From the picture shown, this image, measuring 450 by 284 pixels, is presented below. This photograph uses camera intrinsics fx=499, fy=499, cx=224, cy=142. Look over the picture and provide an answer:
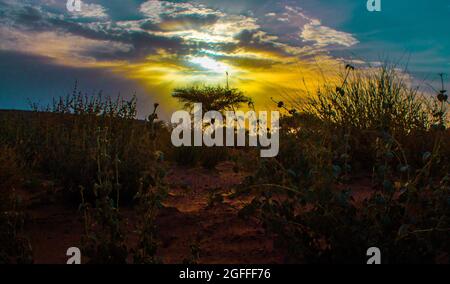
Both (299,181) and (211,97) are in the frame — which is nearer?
(299,181)

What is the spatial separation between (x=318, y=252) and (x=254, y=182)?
62 cm

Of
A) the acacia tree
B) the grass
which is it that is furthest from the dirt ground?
the acacia tree

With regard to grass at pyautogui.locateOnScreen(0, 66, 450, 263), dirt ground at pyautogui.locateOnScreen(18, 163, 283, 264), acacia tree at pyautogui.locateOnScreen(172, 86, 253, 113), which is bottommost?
dirt ground at pyautogui.locateOnScreen(18, 163, 283, 264)

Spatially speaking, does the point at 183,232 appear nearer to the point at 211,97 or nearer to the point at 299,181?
the point at 299,181

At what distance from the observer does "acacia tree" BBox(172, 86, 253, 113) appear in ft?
65.4

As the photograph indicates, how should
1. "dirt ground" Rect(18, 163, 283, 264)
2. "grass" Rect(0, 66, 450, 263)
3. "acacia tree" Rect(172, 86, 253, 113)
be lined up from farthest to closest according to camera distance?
"acacia tree" Rect(172, 86, 253, 113) < "dirt ground" Rect(18, 163, 283, 264) < "grass" Rect(0, 66, 450, 263)

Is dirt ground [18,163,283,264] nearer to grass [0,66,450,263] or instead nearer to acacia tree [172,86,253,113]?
grass [0,66,450,263]

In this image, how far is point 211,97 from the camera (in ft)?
66.0

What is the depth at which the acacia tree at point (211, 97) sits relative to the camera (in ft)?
65.4

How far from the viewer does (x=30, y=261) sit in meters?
2.70

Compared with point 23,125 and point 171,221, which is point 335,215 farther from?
point 23,125

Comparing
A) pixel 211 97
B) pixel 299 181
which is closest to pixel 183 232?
pixel 299 181

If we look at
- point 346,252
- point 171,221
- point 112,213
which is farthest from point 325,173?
point 171,221

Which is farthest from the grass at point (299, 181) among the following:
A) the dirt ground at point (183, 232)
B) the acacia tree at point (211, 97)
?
the acacia tree at point (211, 97)
